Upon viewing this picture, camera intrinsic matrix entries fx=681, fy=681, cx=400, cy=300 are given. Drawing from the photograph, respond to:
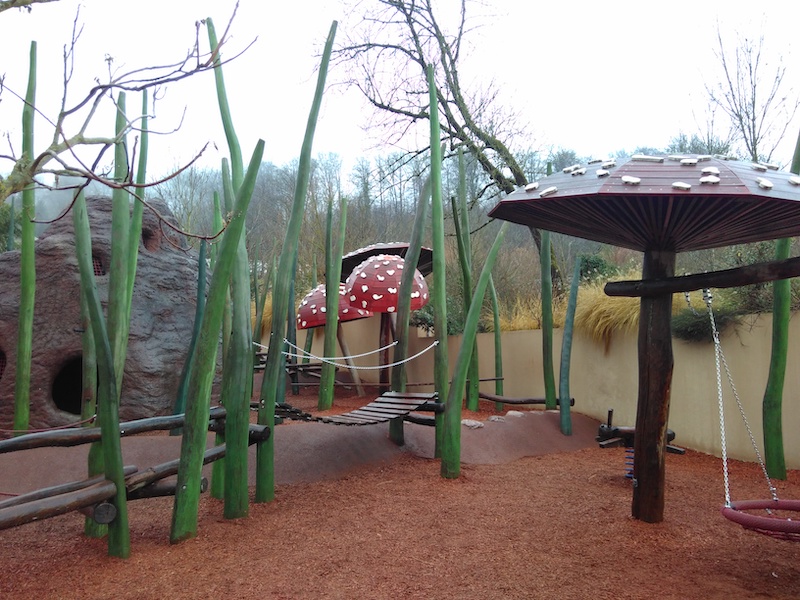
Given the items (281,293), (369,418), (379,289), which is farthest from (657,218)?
(379,289)

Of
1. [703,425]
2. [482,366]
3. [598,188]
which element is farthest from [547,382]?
[598,188]

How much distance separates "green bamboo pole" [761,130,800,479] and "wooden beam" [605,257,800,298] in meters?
2.08

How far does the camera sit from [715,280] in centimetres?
348

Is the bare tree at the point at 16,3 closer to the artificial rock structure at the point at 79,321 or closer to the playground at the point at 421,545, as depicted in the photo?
the playground at the point at 421,545

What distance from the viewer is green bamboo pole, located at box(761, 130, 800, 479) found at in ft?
17.1

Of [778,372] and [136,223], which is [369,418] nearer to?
[136,223]

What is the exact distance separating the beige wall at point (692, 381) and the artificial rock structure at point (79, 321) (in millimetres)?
4457

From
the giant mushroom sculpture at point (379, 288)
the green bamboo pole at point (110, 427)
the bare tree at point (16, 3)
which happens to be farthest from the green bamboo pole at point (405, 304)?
the bare tree at point (16, 3)

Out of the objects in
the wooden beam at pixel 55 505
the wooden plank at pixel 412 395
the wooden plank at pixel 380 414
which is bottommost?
the wooden beam at pixel 55 505

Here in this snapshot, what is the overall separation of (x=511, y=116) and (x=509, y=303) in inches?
138

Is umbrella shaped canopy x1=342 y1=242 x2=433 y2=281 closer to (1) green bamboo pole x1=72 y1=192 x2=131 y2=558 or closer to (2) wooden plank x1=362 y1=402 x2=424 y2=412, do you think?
(2) wooden plank x1=362 y1=402 x2=424 y2=412

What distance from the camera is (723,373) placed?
6188 mm

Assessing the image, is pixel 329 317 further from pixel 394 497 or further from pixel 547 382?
pixel 394 497

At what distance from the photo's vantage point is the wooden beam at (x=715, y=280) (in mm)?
3201
